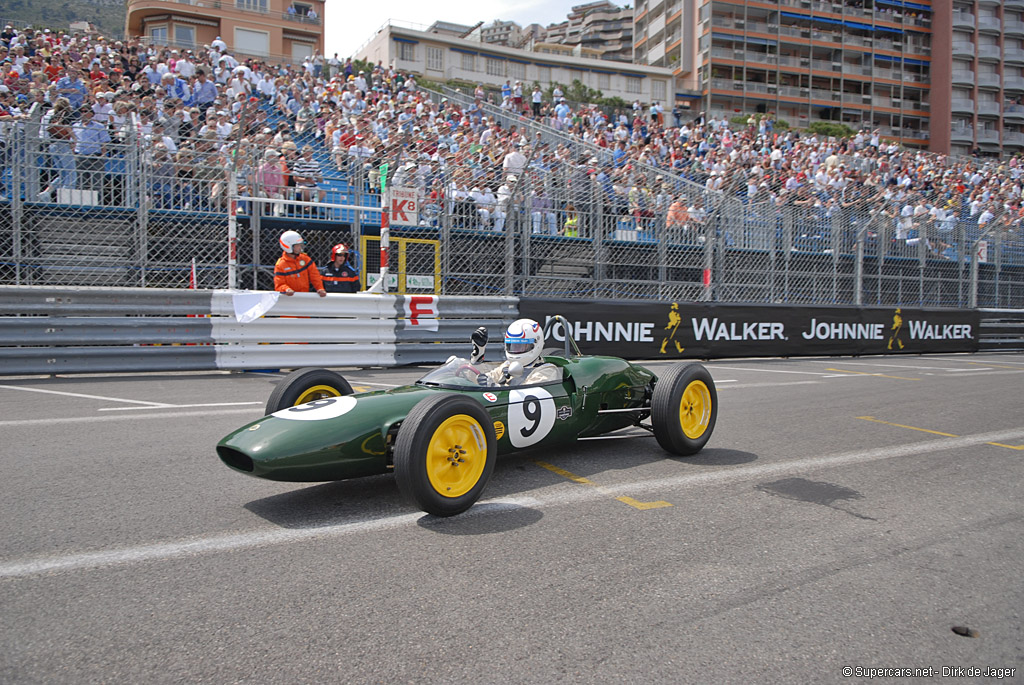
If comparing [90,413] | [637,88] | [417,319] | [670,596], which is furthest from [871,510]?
[637,88]

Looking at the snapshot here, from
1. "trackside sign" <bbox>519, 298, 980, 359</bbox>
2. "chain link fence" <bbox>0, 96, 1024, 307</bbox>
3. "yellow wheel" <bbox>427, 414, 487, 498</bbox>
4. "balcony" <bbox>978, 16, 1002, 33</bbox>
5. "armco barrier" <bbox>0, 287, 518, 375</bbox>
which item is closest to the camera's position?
"yellow wheel" <bbox>427, 414, 487, 498</bbox>

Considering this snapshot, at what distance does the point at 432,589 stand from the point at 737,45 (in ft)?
219

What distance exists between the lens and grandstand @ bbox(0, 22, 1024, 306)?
35.1ft

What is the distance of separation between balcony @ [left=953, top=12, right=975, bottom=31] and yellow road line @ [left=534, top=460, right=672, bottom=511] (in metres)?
77.1

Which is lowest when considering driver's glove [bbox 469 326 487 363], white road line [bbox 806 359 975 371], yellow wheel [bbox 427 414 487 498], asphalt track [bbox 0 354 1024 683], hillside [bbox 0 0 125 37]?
asphalt track [bbox 0 354 1024 683]

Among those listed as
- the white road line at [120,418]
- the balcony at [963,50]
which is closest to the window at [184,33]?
the white road line at [120,418]

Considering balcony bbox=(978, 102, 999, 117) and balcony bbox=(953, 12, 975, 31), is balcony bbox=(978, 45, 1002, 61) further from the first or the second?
balcony bbox=(978, 102, 999, 117)

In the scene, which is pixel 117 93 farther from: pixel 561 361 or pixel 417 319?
pixel 561 361

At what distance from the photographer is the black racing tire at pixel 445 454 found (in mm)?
3818

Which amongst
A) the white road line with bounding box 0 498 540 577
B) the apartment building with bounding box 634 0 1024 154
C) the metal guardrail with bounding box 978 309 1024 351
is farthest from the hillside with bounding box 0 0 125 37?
the white road line with bounding box 0 498 540 577

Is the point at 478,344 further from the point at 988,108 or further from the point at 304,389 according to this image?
the point at 988,108

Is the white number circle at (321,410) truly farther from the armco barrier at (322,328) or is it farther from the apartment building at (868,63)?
the apartment building at (868,63)

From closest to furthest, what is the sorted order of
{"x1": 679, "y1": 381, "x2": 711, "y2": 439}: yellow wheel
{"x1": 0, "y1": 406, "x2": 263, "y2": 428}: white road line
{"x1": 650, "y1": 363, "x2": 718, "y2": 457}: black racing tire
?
{"x1": 650, "y1": 363, "x2": 718, "y2": 457}: black racing tire, {"x1": 679, "y1": 381, "x2": 711, "y2": 439}: yellow wheel, {"x1": 0, "y1": 406, "x2": 263, "y2": 428}: white road line

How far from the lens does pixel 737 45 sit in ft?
204
